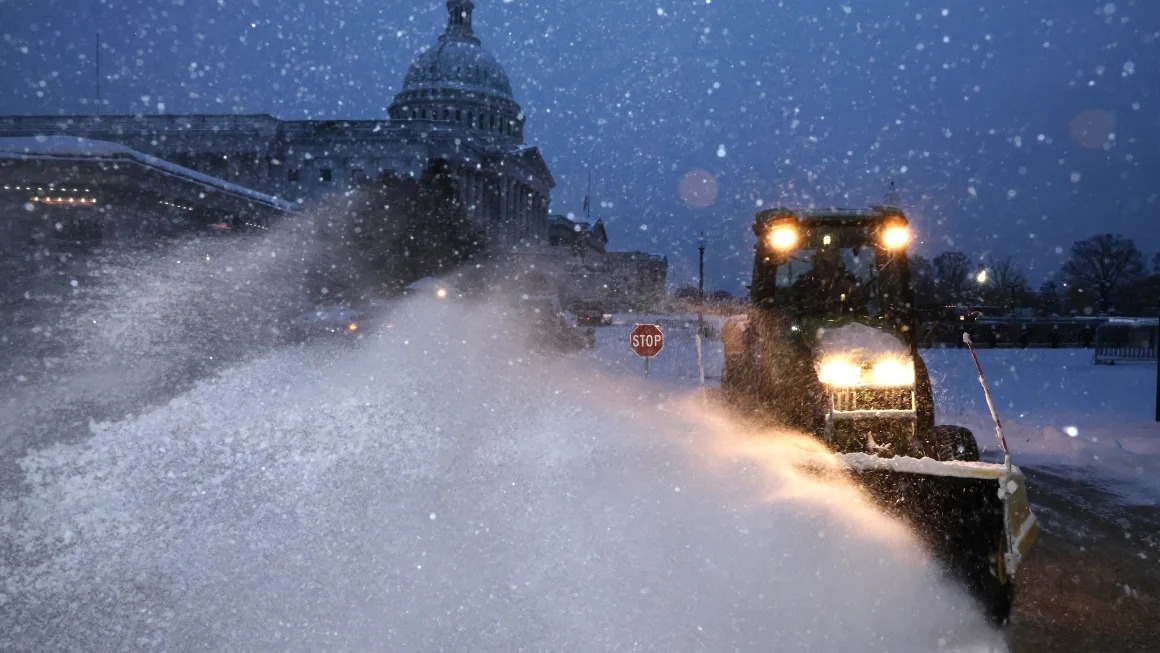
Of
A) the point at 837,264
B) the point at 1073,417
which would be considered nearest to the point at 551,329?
the point at 1073,417

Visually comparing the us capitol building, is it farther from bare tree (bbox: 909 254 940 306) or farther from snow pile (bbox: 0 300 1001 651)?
snow pile (bbox: 0 300 1001 651)

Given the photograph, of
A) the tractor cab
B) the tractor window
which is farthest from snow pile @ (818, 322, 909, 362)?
the tractor window

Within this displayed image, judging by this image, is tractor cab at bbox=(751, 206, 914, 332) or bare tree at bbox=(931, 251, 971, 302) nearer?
tractor cab at bbox=(751, 206, 914, 332)

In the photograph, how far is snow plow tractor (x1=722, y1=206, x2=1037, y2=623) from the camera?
5.10 m

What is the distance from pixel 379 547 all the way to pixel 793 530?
2620 mm

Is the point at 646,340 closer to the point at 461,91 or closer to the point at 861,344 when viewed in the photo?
the point at 861,344

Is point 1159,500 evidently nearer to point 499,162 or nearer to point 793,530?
point 793,530

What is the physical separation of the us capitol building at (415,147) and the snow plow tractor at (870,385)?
191ft

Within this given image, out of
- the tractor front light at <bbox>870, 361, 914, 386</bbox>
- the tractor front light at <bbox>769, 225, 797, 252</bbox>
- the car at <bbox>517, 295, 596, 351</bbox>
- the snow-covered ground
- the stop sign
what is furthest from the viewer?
the car at <bbox>517, 295, 596, 351</bbox>

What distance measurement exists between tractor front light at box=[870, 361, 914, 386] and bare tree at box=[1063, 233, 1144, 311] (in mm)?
Answer: 101789

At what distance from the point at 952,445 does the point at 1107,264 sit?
108 metres

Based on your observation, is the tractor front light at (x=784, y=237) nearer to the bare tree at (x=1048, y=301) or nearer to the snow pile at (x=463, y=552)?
the snow pile at (x=463, y=552)

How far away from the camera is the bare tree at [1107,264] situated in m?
95.4

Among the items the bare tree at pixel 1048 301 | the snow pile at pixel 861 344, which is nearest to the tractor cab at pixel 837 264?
the snow pile at pixel 861 344
